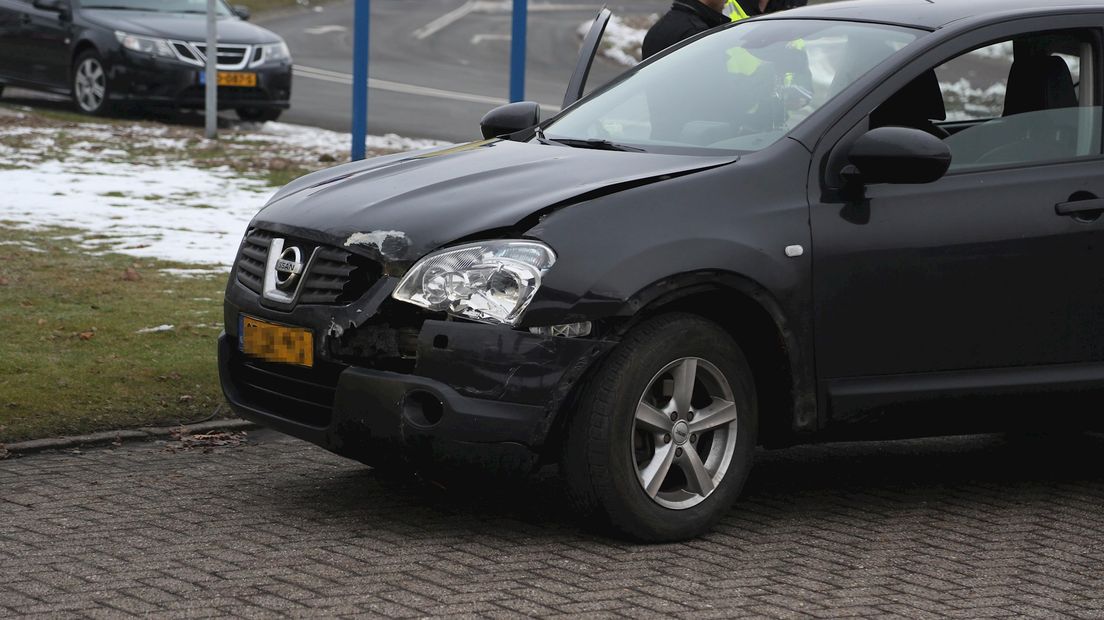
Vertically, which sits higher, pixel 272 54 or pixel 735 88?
pixel 735 88

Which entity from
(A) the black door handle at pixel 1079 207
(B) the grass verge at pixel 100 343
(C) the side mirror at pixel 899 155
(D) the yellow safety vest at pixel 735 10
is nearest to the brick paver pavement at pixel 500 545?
(B) the grass verge at pixel 100 343

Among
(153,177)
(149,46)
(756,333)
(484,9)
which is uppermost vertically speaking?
(484,9)

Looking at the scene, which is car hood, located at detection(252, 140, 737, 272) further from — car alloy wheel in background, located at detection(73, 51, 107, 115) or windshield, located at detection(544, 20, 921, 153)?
car alloy wheel in background, located at detection(73, 51, 107, 115)

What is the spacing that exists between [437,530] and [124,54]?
12.9 m

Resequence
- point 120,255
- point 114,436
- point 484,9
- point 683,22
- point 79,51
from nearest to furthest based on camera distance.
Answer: point 114,436, point 683,22, point 120,255, point 79,51, point 484,9

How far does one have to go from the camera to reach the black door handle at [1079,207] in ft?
19.2

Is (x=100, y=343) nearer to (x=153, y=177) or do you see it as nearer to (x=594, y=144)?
(x=594, y=144)

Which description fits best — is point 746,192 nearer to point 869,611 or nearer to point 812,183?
point 812,183

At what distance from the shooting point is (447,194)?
5.46 meters

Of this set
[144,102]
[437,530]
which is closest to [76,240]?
[437,530]

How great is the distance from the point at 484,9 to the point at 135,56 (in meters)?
27.7

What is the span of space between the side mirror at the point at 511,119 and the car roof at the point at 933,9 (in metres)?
1.16

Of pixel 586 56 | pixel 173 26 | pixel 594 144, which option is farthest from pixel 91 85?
pixel 594 144

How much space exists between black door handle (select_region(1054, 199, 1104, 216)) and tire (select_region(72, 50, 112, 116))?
521 inches
